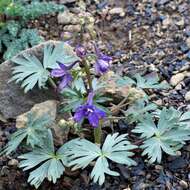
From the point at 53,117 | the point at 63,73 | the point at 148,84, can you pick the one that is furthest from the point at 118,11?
the point at 63,73

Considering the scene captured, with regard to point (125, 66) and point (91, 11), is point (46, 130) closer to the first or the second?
point (125, 66)

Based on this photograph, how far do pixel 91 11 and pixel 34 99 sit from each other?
880 millimetres

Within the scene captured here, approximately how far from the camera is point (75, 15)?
337cm

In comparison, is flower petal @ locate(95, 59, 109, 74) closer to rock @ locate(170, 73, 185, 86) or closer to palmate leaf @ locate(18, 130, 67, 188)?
palmate leaf @ locate(18, 130, 67, 188)

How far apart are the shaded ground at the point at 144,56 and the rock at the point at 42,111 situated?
25 centimetres

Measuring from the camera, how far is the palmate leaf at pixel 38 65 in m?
2.56

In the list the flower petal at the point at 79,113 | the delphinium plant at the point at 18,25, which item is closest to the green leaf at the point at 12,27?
the delphinium plant at the point at 18,25

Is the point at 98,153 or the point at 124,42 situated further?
the point at 124,42

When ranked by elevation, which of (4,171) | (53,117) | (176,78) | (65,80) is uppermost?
(65,80)

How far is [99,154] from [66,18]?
1272mm

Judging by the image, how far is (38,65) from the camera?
2.61 metres

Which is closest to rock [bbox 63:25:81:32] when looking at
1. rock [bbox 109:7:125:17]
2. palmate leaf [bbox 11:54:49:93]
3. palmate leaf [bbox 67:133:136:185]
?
rock [bbox 109:7:125:17]

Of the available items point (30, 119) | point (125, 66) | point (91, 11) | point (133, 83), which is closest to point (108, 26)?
point (91, 11)

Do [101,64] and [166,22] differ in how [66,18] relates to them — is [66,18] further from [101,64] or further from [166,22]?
[101,64]
